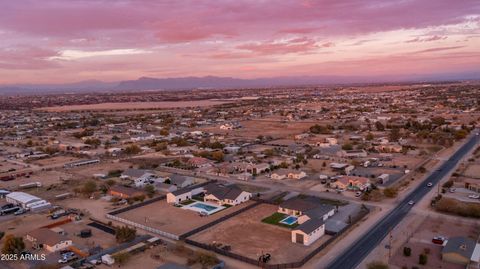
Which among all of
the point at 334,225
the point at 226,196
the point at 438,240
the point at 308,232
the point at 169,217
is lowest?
the point at 169,217

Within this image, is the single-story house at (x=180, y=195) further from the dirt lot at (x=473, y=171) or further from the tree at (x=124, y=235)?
the dirt lot at (x=473, y=171)

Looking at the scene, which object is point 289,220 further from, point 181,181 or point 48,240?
point 48,240

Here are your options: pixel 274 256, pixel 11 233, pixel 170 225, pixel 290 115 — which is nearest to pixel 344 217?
pixel 274 256

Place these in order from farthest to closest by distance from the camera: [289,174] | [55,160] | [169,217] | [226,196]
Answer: [55,160] < [289,174] < [226,196] < [169,217]

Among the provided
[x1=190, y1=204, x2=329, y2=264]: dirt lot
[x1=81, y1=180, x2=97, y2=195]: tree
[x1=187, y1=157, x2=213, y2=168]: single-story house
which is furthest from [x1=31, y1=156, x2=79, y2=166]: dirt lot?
[x1=190, y1=204, x2=329, y2=264]: dirt lot

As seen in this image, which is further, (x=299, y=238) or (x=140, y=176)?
(x=140, y=176)

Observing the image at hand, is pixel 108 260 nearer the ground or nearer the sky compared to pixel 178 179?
nearer the ground

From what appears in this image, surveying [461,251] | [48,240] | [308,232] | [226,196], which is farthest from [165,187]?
[461,251]

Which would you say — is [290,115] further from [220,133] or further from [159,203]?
[159,203]
